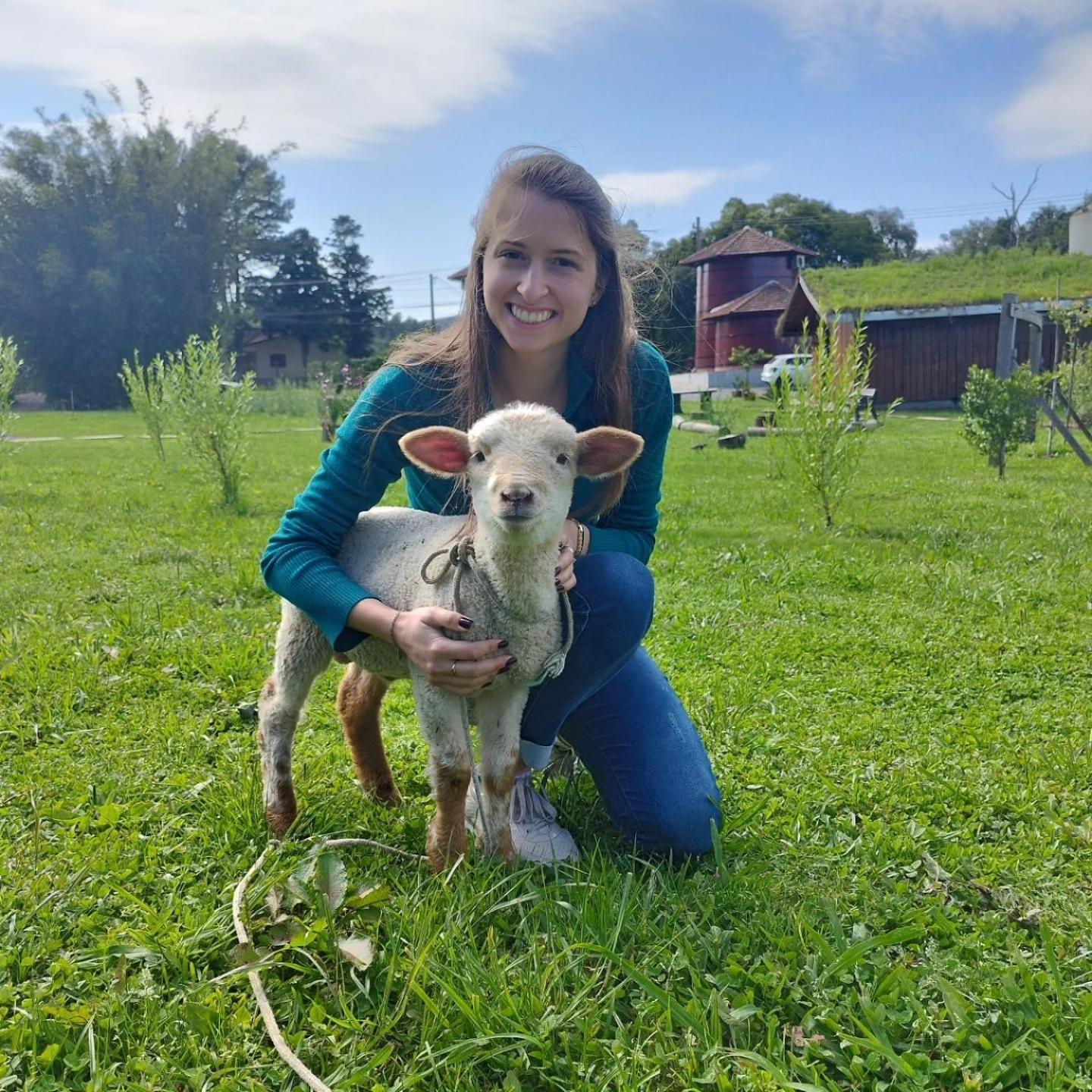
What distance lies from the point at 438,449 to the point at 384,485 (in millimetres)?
395

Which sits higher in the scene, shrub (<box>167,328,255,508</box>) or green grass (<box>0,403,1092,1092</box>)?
shrub (<box>167,328,255,508</box>)

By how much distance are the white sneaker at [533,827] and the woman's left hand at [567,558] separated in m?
0.55

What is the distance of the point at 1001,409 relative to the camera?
10.2 m

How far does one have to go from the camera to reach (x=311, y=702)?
371 cm

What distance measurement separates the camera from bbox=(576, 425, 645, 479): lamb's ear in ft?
7.29

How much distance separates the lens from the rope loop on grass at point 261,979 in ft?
5.49

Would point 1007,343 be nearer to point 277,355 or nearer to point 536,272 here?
point 536,272

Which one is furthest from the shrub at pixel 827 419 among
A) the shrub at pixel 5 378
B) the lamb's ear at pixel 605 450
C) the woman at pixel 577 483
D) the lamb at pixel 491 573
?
the shrub at pixel 5 378

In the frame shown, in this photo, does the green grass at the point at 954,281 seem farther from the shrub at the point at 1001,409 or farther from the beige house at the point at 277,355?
the beige house at the point at 277,355

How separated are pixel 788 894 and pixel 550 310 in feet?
5.29

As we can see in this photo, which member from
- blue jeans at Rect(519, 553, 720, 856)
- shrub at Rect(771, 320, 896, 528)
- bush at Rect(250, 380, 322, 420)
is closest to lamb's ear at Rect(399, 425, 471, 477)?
blue jeans at Rect(519, 553, 720, 856)

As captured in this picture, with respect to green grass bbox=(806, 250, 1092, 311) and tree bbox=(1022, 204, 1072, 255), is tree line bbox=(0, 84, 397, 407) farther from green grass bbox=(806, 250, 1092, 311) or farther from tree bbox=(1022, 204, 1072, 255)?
Result: tree bbox=(1022, 204, 1072, 255)

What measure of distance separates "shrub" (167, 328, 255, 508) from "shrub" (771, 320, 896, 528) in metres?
4.85

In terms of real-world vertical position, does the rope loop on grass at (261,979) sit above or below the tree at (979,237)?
below
